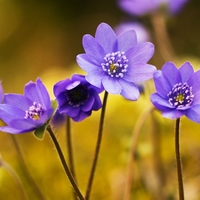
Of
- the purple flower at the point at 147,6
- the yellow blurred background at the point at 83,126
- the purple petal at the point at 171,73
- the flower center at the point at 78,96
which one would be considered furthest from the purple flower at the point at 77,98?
the purple flower at the point at 147,6

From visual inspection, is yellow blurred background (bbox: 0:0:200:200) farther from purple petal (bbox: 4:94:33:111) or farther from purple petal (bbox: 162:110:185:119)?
purple petal (bbox: 162:110:185:119)

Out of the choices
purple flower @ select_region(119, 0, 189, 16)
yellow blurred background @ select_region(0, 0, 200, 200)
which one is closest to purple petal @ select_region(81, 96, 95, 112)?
yellow blurred background @ select_region(0, 0, 200, 200)

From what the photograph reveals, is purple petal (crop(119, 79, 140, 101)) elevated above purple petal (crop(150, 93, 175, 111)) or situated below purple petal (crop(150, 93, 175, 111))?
above

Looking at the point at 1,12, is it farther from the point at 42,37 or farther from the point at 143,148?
the point at 143,148

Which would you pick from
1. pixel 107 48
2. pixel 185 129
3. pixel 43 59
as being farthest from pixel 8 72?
pixel 107 48

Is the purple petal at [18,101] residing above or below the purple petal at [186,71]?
below

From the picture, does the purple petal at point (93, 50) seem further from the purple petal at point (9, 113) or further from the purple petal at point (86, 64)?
the purple petal at point (9, 113)
